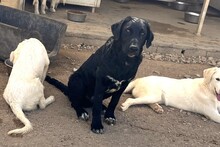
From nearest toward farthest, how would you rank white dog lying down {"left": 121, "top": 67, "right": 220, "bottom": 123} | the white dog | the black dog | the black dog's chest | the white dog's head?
the black dog
the black dog's chest
the white dog's head
white dog lying down {"left": 121, "top": 67, "right": 220, "bottom": 123}
the white dog

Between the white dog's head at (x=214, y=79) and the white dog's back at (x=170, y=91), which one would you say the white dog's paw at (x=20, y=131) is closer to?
the white dog's back at (x=170, y=91)

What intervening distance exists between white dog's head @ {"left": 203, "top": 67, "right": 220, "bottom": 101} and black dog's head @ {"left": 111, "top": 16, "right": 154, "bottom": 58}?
1.19 meters

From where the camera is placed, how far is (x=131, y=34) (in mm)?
3805

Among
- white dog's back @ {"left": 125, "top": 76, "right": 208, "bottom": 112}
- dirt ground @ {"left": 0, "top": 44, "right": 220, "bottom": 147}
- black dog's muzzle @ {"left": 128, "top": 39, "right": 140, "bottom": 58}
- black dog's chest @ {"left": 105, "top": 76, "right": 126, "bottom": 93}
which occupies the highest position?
black dog's muzzle @ {"left": 128, "top": 39, "right": 140, "bottom": 58}

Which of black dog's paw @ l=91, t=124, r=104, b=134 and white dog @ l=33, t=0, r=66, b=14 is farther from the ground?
white dog @ l=33, t=0, r=66, b=14

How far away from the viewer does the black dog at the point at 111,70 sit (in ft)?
12.5

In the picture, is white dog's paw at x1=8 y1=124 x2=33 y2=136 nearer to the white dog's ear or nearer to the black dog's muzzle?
the black dog's muzzle

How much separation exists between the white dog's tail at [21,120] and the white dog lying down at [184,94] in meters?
1.26

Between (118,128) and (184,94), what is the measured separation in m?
1.04

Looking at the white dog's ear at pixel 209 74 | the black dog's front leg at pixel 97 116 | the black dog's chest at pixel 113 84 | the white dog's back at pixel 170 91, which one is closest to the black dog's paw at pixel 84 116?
the black dog's front leg at pixel 97 116

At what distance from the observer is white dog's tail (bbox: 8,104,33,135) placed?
12.1ft

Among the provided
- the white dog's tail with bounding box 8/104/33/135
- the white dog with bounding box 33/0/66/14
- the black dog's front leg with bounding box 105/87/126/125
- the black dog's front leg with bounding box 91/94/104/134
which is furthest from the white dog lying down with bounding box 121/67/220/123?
the white dog with bounding box 33/0/66/14

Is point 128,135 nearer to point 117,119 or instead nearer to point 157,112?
point 117,119

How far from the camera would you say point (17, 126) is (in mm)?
3891
